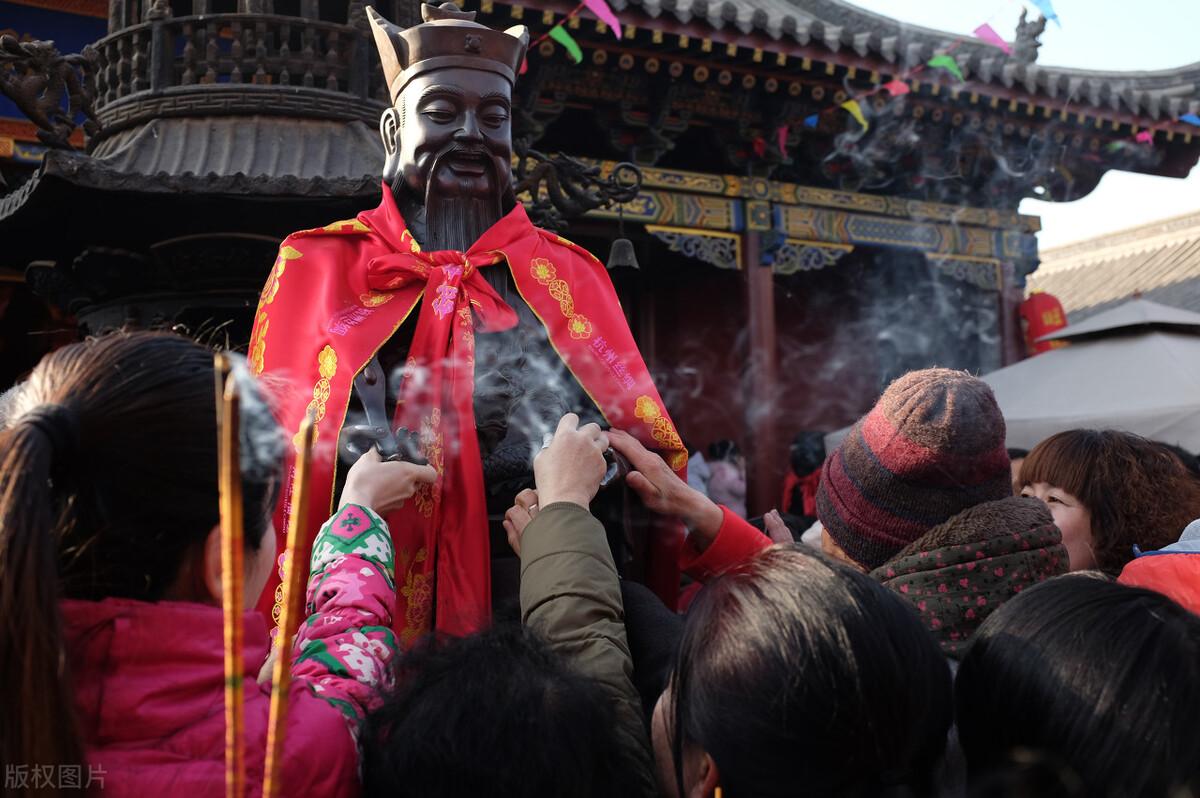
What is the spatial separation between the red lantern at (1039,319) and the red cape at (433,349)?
6326 mm

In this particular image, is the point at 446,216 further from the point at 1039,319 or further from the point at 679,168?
the point at 1039,319

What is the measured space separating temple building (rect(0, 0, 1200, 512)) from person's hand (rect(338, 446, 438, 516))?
5.72 feet

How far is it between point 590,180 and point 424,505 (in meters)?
2.14

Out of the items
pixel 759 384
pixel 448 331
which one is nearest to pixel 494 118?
pixel 448 331

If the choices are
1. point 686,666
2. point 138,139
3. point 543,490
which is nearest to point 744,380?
point 138,139

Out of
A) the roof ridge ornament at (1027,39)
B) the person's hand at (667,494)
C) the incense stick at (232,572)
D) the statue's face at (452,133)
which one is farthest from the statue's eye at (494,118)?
the roof ridge ornament at (1027,39)

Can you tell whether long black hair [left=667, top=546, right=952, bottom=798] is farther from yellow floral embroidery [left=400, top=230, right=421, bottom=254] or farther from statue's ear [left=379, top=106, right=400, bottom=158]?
statue's ear [left=379, top=106, right=400, bottom=158]

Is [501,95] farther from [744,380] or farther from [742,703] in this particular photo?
[744,380]

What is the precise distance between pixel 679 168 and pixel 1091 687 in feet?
20.7

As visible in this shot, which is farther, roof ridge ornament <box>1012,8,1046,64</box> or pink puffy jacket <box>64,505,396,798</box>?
roof ridge ornament <box>1012,8,1046,64</box>

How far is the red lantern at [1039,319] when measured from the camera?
25.0ft

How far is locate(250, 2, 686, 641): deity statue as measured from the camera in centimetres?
198

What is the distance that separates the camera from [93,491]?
1025 mm

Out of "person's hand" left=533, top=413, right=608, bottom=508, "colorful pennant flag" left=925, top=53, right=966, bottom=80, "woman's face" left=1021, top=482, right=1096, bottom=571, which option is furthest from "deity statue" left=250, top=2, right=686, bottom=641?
"colorful pennant flag" left=925, top=53, right=966, bottom=80
